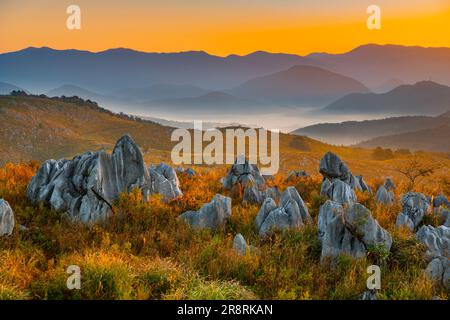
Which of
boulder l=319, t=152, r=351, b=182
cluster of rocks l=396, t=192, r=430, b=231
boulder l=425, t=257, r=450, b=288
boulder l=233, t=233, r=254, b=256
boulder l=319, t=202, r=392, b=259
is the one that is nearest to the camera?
boulder l=425, t=257, r=450, b=288

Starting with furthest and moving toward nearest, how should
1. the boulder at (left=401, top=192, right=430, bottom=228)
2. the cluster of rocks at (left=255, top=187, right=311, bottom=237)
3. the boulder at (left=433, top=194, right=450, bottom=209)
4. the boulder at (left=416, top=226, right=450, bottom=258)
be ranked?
1. the boulder at (left=433, top=194, right=450, bottom=209)
2. the boulder at (left=401, top=192, right=430, bottom=228)
3. the cluster of rocks at (left=255, top=187, right=311, bottom=237)
4. the boulder at (left=416, top=226, right=450, bottom=258)

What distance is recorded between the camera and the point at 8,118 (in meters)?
81.0

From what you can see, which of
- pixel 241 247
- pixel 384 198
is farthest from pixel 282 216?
pixel 384 198

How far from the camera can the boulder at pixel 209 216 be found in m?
13.2

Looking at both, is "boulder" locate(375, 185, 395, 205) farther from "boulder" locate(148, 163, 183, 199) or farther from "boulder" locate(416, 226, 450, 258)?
"boulder" locate(148, 163, 183, 199)

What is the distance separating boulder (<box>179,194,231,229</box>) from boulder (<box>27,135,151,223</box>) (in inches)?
99.5

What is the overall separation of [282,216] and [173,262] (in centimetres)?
437

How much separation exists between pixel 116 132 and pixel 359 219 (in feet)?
302

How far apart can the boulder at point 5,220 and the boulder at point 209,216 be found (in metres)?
5.25

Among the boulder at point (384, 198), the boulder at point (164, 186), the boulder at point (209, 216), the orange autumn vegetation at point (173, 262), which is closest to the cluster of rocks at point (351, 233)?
the orange autumn vegetation at point (173, 262)

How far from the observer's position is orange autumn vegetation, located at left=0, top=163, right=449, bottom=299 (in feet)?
27.3

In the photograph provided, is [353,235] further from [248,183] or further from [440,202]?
[440,202]

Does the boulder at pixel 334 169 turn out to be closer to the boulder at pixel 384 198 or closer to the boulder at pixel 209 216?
the boulder at pixel 384 198

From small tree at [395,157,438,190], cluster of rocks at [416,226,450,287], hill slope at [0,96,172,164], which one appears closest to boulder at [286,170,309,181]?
small tree at [395,157,438,190]
